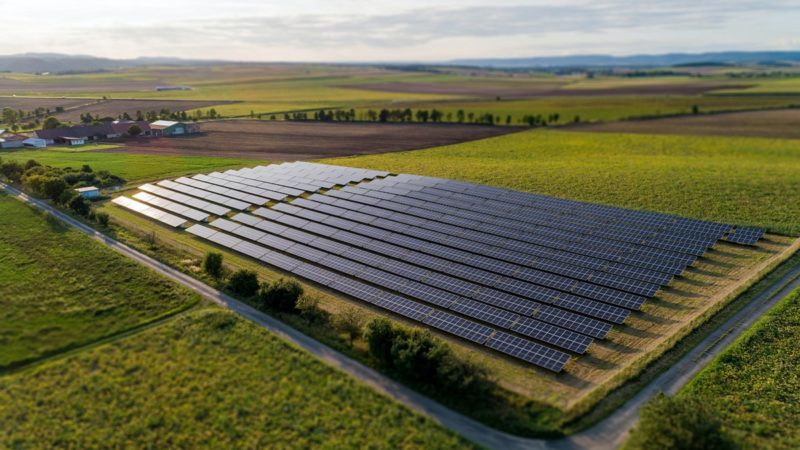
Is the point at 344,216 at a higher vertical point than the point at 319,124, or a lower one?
lower

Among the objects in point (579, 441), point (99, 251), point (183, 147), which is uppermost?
point (183, 147)

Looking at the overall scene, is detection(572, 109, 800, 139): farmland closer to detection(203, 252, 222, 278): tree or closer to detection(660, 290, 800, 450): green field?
detection(660, 290, 800, 450): green field

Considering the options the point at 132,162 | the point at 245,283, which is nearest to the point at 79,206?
the point at 245,283

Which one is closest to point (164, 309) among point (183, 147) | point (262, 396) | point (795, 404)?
point (262, 396)

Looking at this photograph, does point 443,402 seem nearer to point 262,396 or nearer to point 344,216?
point 262,396

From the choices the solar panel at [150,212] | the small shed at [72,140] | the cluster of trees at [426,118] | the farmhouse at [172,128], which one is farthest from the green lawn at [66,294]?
the cluster of trees at [426,118]

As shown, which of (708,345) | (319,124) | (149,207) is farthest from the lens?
(319,124)

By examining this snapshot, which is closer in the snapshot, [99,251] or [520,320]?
[520,320]
